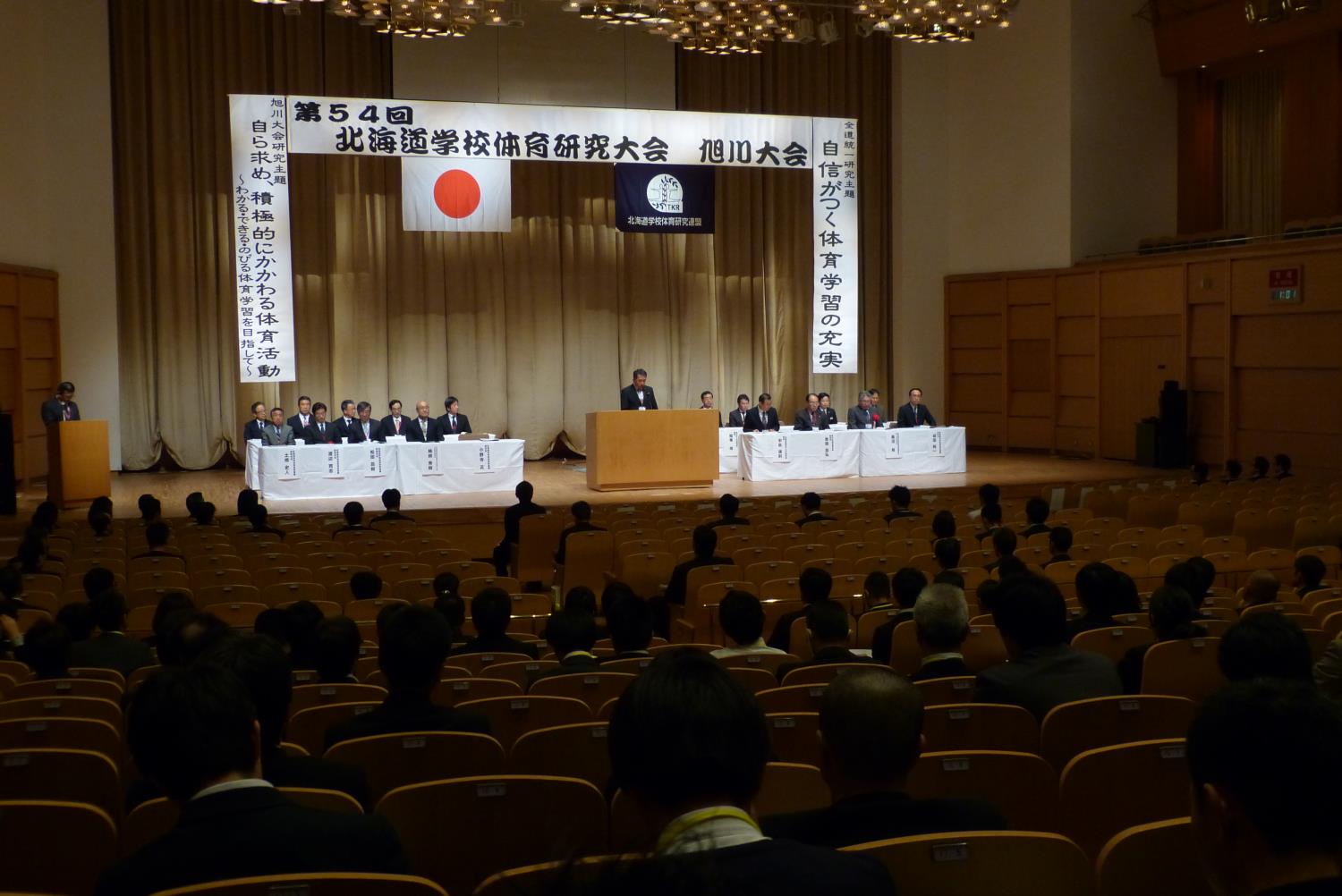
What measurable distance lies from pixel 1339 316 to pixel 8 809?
49.9 feet

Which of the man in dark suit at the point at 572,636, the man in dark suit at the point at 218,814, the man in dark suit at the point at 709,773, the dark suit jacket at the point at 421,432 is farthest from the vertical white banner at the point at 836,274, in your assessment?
the man in dark suit at the point at 709,773

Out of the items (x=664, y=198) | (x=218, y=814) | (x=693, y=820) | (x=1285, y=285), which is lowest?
(x=218, y=814)

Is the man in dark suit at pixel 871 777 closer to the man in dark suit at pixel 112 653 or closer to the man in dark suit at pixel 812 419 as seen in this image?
the man in dark suit at pixel 112 653

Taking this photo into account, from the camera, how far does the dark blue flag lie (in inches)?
587

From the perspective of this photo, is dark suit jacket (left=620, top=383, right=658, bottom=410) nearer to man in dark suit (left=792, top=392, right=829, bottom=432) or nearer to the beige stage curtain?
man in dark suit (left=792, top=392, right=829, bottom=432)

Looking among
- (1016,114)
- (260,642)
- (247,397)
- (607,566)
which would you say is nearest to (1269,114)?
(1016,114)

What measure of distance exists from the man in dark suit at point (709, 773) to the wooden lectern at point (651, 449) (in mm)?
11974

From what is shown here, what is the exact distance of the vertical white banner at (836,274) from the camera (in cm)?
1531

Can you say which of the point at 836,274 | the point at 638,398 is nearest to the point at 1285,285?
the point at 836,274

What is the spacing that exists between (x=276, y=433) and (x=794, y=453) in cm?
578

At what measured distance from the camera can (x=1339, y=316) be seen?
1455 centimetres

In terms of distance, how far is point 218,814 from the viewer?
2043 mm

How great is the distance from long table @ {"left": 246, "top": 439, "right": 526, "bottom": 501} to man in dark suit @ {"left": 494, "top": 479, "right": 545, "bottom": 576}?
400 cm

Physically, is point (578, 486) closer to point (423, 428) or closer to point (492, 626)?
point (423, 428)
